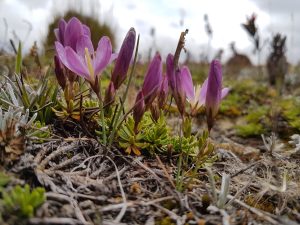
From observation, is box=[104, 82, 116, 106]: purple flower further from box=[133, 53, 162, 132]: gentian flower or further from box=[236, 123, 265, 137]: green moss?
box=[236, 123, 265, 137]: green moss

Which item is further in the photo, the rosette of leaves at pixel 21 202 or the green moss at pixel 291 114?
the green moss at pixel 291 114

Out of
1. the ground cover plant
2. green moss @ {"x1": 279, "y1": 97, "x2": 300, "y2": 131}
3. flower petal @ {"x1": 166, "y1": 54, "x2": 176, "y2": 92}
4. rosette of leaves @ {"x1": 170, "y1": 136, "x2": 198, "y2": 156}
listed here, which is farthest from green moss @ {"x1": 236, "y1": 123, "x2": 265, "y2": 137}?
flower petal @ {"x1": 166, "y1": 54, "x2": 176, "y2": 92}

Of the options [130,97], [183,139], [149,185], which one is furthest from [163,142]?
[130,97]

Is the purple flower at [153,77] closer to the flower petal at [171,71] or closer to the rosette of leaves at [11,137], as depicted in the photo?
the flower petal at [171,71]

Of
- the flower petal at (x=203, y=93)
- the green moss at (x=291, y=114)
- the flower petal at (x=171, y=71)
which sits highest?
the flower petal at (x=171, y=71)

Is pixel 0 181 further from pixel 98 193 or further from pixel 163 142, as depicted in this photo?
pixel 163 142

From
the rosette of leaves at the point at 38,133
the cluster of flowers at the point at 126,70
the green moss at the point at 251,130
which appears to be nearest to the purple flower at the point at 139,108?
the cluster of flowers at the point at 126,70

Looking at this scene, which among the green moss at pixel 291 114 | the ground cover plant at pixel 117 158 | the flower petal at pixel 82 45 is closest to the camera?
the ground cover plant at pixel 117 158
